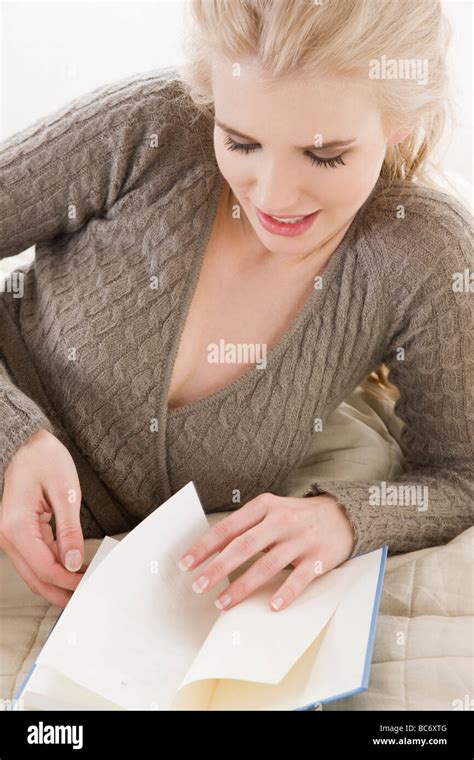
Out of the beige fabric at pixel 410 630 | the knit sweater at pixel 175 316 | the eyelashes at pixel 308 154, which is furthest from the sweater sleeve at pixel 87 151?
the beige fabric at pixel 410 630

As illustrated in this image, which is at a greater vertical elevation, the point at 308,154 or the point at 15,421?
the point at 308,154

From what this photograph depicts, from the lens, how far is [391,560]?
3.49 ft

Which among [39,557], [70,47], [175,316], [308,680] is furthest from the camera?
[70,47]

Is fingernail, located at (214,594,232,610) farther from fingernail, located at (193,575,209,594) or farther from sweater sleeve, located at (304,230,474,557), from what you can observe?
sweater sleeve, located at (304,230,474,557)

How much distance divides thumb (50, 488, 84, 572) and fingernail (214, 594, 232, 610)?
0.47ft

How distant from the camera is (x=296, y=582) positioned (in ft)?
3.02

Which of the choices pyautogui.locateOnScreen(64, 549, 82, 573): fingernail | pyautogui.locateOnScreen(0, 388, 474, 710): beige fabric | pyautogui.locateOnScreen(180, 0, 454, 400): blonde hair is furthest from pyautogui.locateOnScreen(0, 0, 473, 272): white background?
pyautogui.locateOnScreen(64, 549, 82, 573): fingernail

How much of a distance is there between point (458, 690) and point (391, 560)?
0.22 meters

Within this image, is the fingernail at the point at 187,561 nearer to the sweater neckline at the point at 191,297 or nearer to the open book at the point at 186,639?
the open book at the point at 186,639

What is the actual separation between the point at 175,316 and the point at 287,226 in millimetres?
186

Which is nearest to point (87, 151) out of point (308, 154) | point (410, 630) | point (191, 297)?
point (191, 297)

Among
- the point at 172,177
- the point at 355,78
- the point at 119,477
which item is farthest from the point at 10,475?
the point at 355,78

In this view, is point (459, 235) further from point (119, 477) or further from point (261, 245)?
point (119, 477)

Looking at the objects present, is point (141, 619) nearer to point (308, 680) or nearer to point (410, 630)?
point (308, 680)
